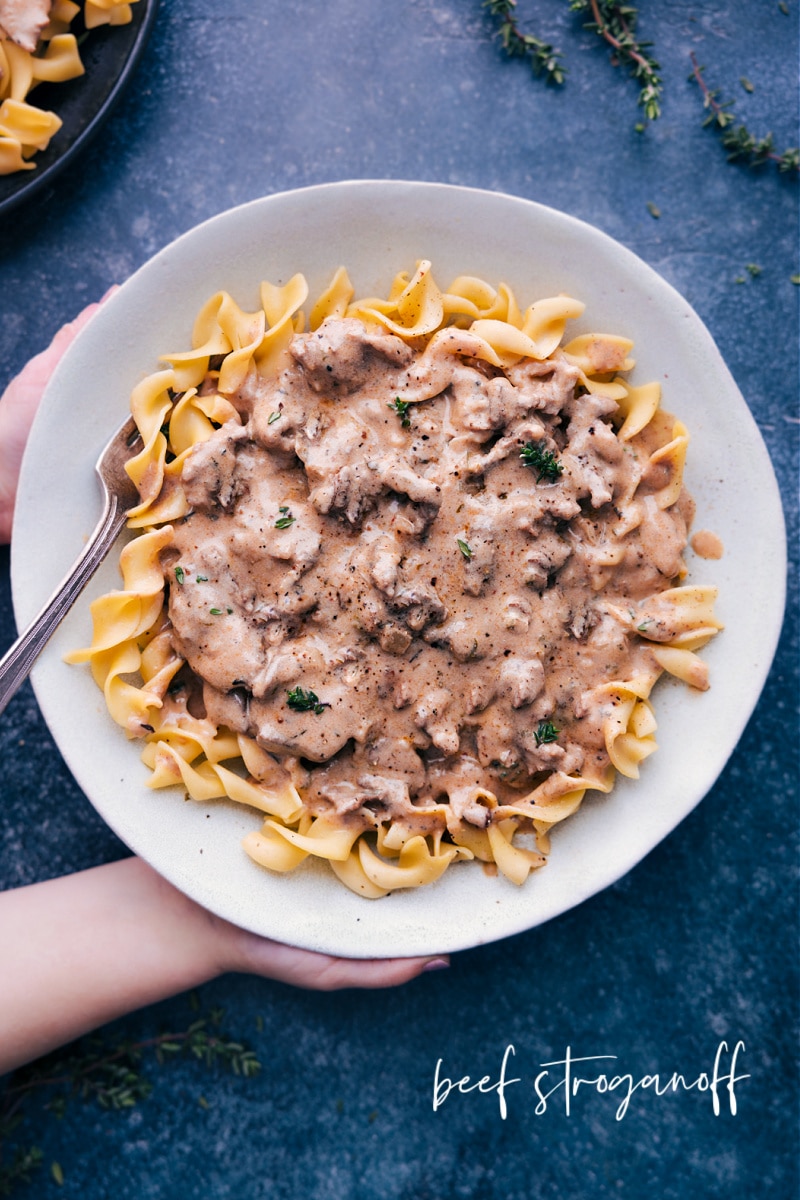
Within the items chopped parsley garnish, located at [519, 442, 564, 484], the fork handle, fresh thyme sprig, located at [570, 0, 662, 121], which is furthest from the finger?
fresh thyme sprig, located at [570, 0, 662, 121]

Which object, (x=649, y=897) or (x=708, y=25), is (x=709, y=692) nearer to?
(x=649, y=897)

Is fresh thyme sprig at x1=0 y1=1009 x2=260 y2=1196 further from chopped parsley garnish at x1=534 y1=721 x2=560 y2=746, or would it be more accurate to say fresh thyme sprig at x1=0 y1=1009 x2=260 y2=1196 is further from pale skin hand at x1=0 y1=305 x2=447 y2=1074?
chopped parsley garnish at x1=534 y1=721 x2=560 y2=746

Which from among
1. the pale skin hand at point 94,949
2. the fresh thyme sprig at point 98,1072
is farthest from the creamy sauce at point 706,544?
the fresh thyme sprig at point 98,1072

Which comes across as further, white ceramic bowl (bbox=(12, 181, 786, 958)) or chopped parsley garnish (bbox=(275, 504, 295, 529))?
white ceramic bowl (bbox=(12, 181, 786, 958))

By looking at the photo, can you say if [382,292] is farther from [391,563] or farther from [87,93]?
[87,93]

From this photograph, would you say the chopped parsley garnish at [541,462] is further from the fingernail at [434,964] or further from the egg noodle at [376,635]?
the fingernail at [434,964]

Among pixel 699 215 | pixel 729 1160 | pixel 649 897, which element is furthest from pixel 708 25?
pixel 729 1160
